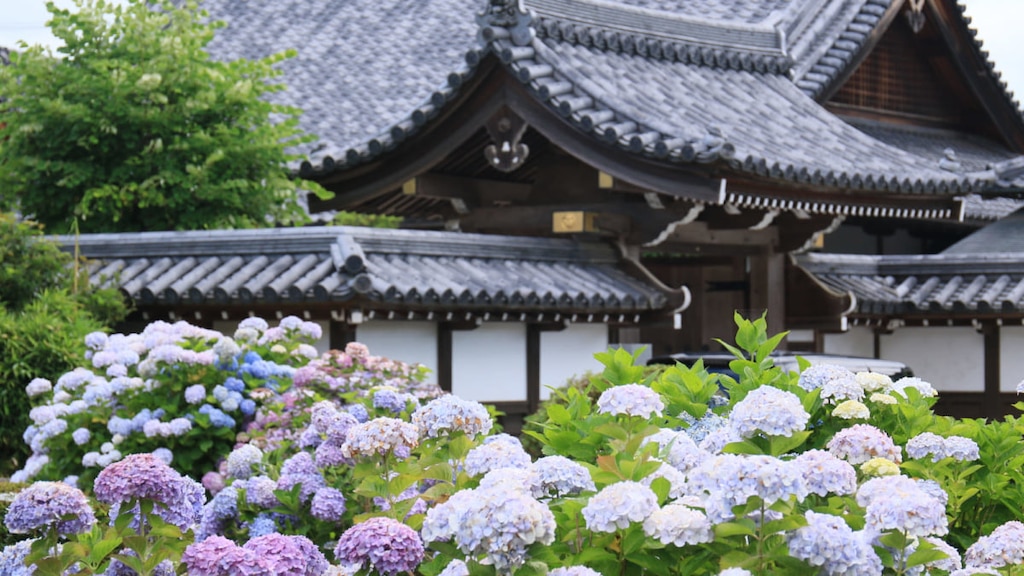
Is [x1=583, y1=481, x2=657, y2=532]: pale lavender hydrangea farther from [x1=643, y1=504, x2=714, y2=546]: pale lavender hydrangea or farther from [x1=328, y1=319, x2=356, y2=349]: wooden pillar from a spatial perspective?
[x1=328, y1=319, x2=356, y2=349]: wooden pillar

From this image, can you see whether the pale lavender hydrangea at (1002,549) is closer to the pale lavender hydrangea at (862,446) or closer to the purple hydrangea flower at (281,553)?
the pale lavender hydrangea at (862,446)

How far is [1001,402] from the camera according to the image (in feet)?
45.8

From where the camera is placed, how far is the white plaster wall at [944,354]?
14.2 metres

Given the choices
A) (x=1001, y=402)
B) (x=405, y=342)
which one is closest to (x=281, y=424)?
(x=405, y=342)

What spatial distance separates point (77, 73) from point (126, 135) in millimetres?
775

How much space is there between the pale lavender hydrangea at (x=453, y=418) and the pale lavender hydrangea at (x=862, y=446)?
975mm

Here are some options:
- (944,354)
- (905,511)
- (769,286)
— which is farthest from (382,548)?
(944,354)

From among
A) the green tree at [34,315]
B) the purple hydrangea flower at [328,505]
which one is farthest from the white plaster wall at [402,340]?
Result: the purple hydrangea flower at [328,505]

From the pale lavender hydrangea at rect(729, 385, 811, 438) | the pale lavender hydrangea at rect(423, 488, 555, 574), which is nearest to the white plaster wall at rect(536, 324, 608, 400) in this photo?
the pale lavender hydrangea at rect(729, 385, 811, 438)

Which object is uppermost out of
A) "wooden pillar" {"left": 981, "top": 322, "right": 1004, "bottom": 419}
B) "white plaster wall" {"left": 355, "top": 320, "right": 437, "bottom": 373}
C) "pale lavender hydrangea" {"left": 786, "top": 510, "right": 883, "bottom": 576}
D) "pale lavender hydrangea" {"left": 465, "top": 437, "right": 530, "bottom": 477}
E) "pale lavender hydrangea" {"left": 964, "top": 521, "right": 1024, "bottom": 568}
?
"pale lavender hydrangea" {"left": 465, "top": 437, "right": 530, "bottom": 477}

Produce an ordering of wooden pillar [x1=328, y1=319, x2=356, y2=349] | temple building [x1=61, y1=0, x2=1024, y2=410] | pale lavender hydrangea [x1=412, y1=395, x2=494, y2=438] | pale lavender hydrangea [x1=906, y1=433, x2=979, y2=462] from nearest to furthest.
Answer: pale lavender hydrangea [x1=906, y1=433, x2=979, y2=462], pale lavender hydrangea [x1=412, y1=395, x2=494, y2=438], wooden pillar [x1=328, y1=319, x2=356, y2=349], temple building [x1=61, y1=0, x2=1024, y2=410]

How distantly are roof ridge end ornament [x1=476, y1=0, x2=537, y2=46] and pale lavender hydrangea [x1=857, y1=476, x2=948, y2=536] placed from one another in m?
9.20

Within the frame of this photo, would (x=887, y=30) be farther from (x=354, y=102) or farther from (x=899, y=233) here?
(x=354, y=102)

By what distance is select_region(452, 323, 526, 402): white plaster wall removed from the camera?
10.8 metres
